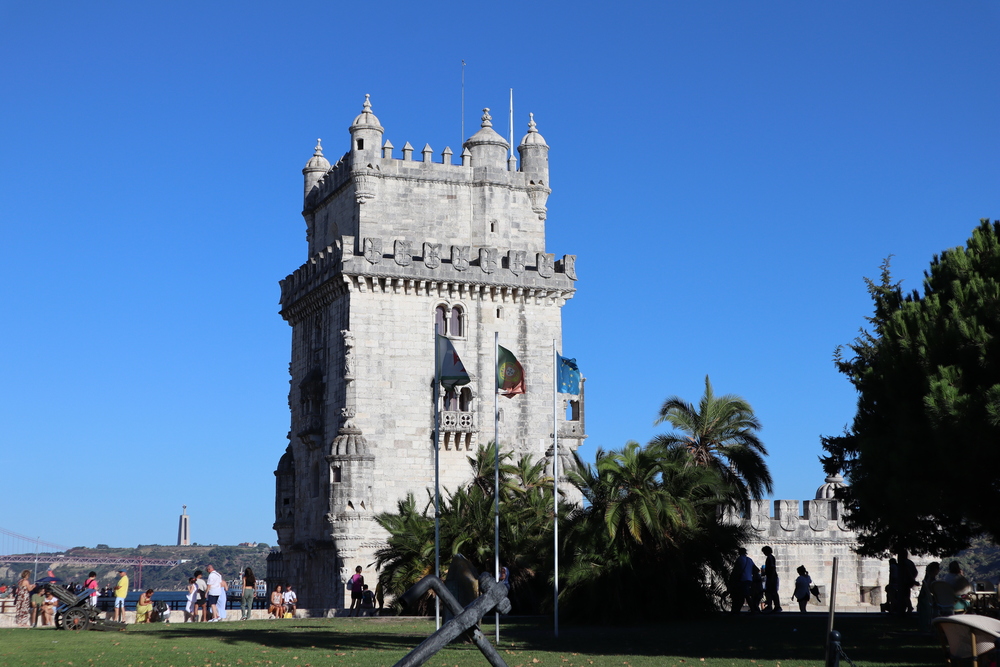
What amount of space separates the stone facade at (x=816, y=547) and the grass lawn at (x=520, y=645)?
15425mm

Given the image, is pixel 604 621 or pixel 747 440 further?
pixel 747 440

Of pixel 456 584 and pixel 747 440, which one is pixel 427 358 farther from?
pixel 456 584

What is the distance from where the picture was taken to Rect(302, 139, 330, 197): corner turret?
5056 cm

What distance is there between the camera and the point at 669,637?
23812 mm

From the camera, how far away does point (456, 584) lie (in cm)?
2227

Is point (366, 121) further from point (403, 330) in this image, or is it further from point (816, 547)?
point (816, 547)

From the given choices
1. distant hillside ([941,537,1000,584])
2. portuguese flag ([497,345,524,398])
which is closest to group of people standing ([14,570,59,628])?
portuguese flag ([497,345,524,398])

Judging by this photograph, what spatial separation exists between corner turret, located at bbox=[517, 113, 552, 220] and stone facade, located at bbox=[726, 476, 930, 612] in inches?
544

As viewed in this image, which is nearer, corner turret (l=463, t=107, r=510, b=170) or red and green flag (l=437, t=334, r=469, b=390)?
red and green flag (l=437, t=334, r=469, b=390)

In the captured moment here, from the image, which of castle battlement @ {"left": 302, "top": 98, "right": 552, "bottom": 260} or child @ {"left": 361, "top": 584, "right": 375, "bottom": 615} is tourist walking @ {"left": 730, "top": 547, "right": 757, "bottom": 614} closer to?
child @ {"left": 361, "top": 584, "right": 375, "bottom": 615}

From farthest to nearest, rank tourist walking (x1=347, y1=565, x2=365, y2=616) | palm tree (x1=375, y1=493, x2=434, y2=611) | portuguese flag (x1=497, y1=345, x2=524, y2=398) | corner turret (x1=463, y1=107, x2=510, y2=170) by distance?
corner turret (x1=463, y1=107, x2=510, y2=170), tourist walking (x1=347, y1=565, x2=365, y2=616), palm tree (x1=375, y1=493, x2=434, y2=611), portuguese flag (x1=497, y1=345, x2=524, y2=398)

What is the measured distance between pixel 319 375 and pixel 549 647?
79.4ft

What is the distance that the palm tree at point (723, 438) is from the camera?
3509 cm

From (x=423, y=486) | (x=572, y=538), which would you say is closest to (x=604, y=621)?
(x=572, y=538)
